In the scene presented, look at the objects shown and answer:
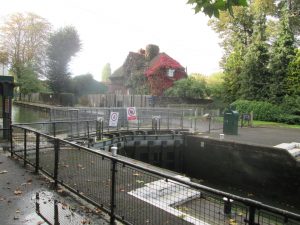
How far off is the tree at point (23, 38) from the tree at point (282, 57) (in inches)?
1430

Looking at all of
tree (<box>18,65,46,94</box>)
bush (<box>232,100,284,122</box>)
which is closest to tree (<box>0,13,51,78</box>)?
tree (<box>18,65,46,94</box>)

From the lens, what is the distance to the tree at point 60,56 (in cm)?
4141

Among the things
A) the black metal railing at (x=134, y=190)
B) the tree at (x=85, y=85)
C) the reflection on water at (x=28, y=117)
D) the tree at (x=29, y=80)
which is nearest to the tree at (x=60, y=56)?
the tree at (x=85, y=85)

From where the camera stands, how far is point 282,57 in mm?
30500

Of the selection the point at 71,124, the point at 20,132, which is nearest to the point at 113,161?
the point at 20,132

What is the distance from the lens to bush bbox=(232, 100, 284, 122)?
2866 cm

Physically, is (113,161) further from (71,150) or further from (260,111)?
(260,111)

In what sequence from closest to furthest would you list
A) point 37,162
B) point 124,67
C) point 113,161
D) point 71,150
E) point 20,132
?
point 113,161, point 71,150, point 37,162, point 20,132, point 124,67

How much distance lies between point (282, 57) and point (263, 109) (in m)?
5.75

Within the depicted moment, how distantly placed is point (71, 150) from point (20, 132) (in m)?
3.24

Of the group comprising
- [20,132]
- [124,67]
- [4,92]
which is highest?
[124,67]

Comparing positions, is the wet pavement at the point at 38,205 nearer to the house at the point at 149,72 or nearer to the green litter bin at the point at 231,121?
the green litter bin at the point at 231,121

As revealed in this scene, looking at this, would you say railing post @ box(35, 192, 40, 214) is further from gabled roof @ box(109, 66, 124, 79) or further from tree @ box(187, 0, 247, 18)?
gabled roof @ box(109, 66, 124, 79)

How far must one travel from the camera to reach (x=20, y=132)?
375 inches
